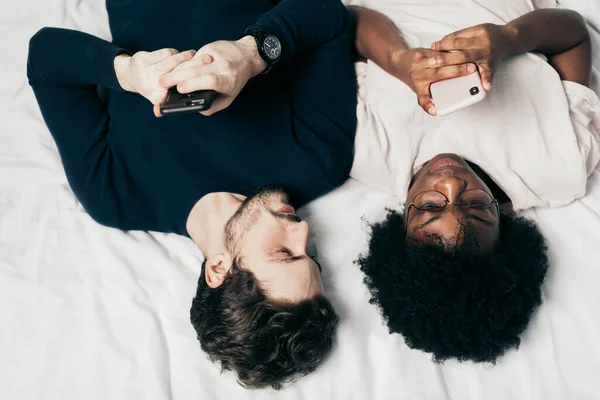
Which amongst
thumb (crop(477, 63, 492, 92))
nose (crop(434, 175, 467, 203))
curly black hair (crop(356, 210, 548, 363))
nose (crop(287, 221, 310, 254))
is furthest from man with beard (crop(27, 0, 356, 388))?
thumb (crop(477, 63, 492, 92))

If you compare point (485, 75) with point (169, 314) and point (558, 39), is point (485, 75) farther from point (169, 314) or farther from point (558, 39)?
point (169, 314)

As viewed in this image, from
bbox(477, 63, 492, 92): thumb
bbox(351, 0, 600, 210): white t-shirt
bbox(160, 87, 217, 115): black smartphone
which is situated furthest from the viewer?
bbox(351, 0, 600, 210): white t-shirt

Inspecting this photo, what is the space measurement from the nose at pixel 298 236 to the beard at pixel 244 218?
0.07 metres

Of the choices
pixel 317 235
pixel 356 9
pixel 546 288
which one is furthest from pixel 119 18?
pixel 546 288

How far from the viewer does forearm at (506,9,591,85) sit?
4.51 ft

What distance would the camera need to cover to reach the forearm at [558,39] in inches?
54.1

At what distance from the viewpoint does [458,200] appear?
1.29 m

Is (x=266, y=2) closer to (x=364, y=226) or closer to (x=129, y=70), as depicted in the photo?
(x=129, y=70)

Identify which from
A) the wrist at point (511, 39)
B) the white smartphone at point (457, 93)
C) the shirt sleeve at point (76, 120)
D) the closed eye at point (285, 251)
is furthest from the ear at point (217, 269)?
the wrist at point (511, 39)

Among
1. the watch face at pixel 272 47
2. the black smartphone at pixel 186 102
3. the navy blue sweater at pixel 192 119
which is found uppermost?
the black smartphone at pixel 186 102

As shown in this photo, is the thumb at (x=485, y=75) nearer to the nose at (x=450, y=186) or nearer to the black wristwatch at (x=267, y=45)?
the nose at (x=450, y=186)

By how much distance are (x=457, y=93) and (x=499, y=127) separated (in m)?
0.28

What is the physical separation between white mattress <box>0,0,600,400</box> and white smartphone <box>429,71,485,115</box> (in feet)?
1.32

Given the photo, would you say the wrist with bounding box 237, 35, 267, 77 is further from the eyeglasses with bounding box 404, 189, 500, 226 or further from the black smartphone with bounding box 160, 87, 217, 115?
the eyeglasses with bounding box 404, 189, 500, 226
